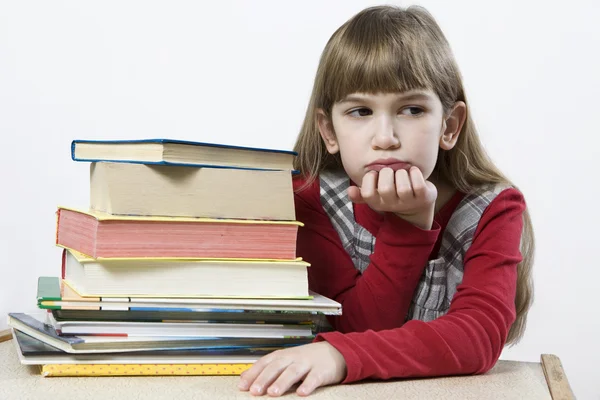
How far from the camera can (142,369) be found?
94 cm

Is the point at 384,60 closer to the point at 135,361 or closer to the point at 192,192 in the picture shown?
the point at 192,192

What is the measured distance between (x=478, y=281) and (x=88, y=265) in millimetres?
542

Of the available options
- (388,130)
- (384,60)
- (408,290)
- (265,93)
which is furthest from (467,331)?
(265,93)

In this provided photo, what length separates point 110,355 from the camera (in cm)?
95

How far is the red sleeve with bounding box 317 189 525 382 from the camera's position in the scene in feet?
3.10

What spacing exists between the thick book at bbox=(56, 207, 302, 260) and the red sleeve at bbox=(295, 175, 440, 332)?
213mm

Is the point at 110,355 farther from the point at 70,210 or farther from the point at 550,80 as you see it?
the point at 550,80

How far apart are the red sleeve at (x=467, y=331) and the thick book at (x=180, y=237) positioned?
14cm

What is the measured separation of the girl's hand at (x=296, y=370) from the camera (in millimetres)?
870

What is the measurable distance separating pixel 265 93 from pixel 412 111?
106 cm

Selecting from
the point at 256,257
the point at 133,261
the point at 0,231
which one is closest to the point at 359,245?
the point at 256,257

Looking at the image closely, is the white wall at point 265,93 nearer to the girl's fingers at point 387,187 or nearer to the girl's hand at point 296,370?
the girl's fingers at point 387,187

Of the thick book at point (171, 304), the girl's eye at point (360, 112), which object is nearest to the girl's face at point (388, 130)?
the girl's eye at point (360, 112)

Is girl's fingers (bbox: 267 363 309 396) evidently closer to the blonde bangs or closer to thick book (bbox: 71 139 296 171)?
thick book (bbox: 71 139 296 171)
